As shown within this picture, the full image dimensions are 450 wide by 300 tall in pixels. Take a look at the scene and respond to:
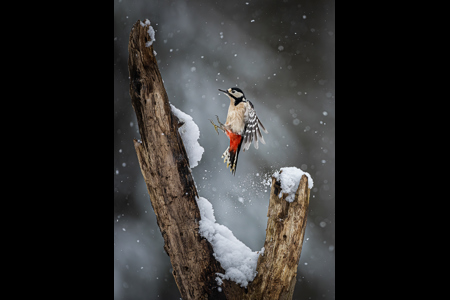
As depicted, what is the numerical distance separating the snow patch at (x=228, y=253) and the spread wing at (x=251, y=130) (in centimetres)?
39

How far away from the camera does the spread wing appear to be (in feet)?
4.76

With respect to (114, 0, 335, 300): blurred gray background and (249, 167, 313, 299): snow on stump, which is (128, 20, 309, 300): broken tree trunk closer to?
(249, 167, 313, 299): snow on stump

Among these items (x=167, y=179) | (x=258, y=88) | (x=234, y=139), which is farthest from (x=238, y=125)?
(x=167, y=179)

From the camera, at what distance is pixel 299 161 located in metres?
1.53

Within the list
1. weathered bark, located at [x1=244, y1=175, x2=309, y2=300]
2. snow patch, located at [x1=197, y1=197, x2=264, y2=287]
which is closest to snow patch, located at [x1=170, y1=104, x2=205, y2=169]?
snow patch, located at [x1=197, y1=197, x2=264, y2=287]

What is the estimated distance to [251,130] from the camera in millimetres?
1468

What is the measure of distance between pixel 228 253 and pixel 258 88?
803mm

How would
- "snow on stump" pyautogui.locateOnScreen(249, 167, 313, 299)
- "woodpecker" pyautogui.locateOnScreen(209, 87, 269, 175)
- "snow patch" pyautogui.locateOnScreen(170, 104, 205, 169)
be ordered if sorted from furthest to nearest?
"woodpecker" pyautogui.locateOnScreen(209, 87, 269, 175), "snow patch" pyautogui.locateOnScreen(170, 104, 205, 169), "snow on stump" pyautogui.locateOnScreen(249, 167, 313, 299)

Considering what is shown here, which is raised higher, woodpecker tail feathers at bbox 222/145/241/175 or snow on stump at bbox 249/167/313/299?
woodpecker tail feathers at bbox 222/145/241/175

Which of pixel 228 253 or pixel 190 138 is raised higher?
pixel 190 138

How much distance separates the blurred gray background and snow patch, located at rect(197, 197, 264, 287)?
337 mm

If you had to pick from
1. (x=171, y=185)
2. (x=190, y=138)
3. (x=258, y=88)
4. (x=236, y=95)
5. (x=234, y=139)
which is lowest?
(x=171, y=185)

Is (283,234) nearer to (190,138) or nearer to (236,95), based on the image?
(190,138)

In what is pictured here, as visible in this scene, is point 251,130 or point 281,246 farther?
point 251,130
